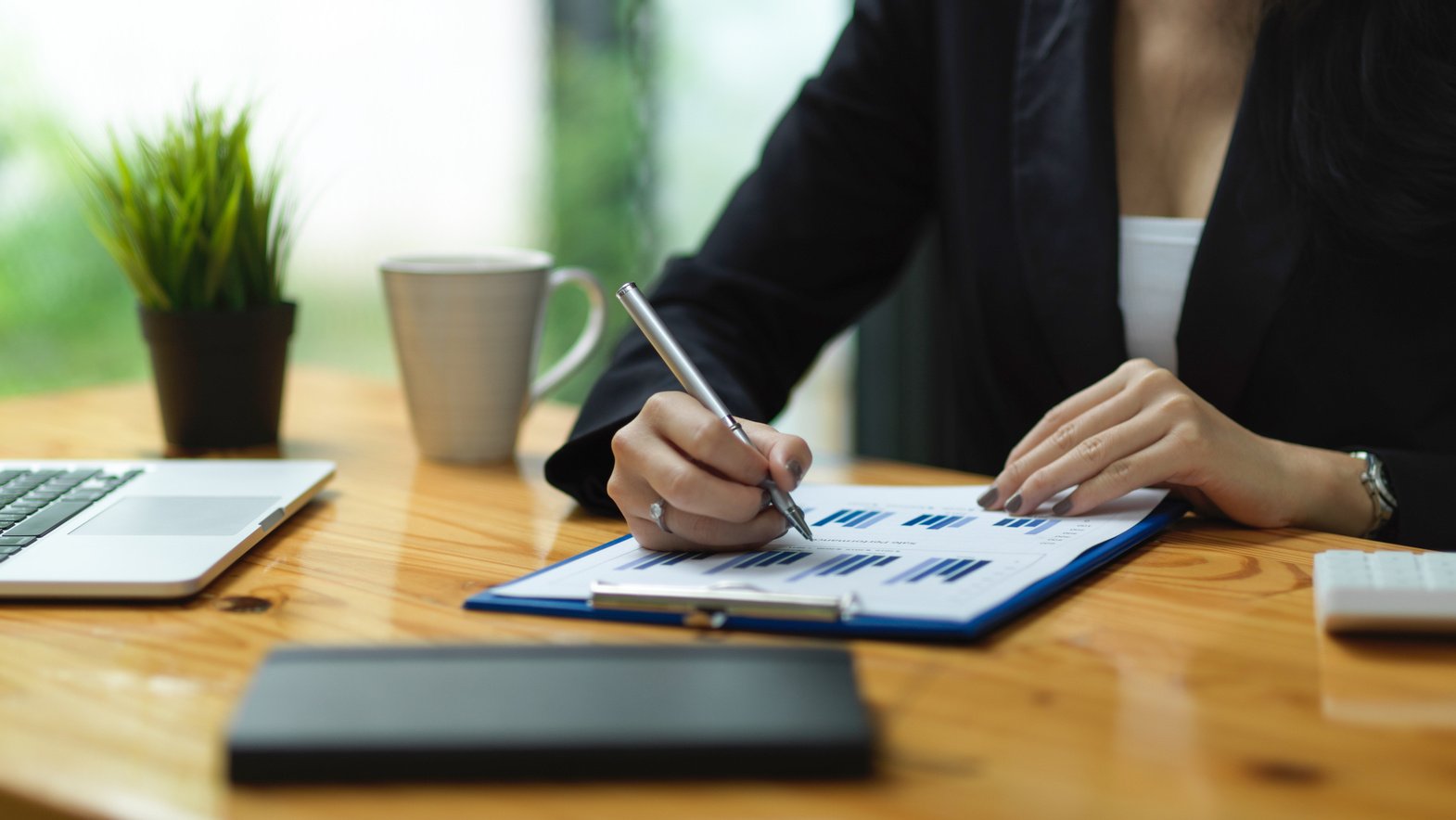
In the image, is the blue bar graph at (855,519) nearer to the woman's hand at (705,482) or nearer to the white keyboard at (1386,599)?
the woman's hand at (705,482)

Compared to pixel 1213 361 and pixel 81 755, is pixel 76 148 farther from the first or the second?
pixel 1213 361

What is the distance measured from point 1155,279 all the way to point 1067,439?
1.21 ft

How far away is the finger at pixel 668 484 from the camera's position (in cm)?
67

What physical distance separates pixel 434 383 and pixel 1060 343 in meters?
0.55

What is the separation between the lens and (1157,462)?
29.5 inches

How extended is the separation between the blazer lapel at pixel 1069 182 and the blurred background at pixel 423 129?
0.92 meters

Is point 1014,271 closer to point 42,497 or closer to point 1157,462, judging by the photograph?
point 1157,462

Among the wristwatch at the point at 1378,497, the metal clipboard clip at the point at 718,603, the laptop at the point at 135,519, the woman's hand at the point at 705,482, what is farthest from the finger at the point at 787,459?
the wristwatch at the point at 1378,497

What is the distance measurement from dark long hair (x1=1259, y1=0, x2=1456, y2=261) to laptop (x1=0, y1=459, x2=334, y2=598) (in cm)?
80

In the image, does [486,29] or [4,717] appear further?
[486,29]

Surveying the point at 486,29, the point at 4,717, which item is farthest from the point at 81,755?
the point at 486,29

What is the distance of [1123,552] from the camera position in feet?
2.28

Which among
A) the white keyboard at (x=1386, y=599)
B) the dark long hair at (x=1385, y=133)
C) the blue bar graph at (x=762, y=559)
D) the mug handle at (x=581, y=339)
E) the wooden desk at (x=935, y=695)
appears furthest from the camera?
the mug handle at (x=581, y=339)

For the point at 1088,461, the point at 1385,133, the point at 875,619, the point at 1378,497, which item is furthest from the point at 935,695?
the point at 1385,133
